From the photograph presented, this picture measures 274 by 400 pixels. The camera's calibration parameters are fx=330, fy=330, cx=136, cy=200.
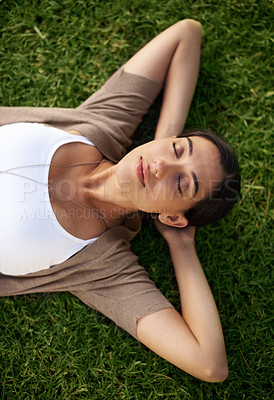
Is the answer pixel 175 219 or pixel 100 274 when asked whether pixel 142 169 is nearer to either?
pixel 175 219

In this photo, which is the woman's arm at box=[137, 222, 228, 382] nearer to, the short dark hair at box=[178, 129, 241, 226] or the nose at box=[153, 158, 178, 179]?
the short dark hair at box=[178, 129, 241, 226]

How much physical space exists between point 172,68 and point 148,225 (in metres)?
1.19

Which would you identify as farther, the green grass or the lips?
the green grass

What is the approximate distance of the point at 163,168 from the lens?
184 centimetres

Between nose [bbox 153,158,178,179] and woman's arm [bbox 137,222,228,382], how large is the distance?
832 mm

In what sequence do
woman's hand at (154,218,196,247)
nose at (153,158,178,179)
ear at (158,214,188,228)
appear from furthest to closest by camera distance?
woman's hand at (154,218,196,247) → ear at (158,214,188,228) → nose at (153,158,178,179)

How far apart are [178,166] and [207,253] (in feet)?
3.31

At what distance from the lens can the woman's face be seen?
1858 millimetres

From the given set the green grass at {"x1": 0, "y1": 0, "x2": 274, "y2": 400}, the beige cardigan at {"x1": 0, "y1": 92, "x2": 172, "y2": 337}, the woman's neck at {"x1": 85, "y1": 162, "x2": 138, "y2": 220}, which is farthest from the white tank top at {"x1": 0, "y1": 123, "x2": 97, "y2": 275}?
the green grass at {"x1": 0, "y1": 0, "x2": 274, "y2": 400}

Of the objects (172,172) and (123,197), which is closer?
(172,172)

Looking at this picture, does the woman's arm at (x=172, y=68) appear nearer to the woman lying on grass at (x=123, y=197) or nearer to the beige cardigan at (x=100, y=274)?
the woman lying on grass at (x=123, y=197)

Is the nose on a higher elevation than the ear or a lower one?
higher

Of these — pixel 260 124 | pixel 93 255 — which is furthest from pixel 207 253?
pixel 260 124

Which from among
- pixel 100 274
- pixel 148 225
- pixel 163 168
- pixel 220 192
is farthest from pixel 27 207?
pixel 220 192
